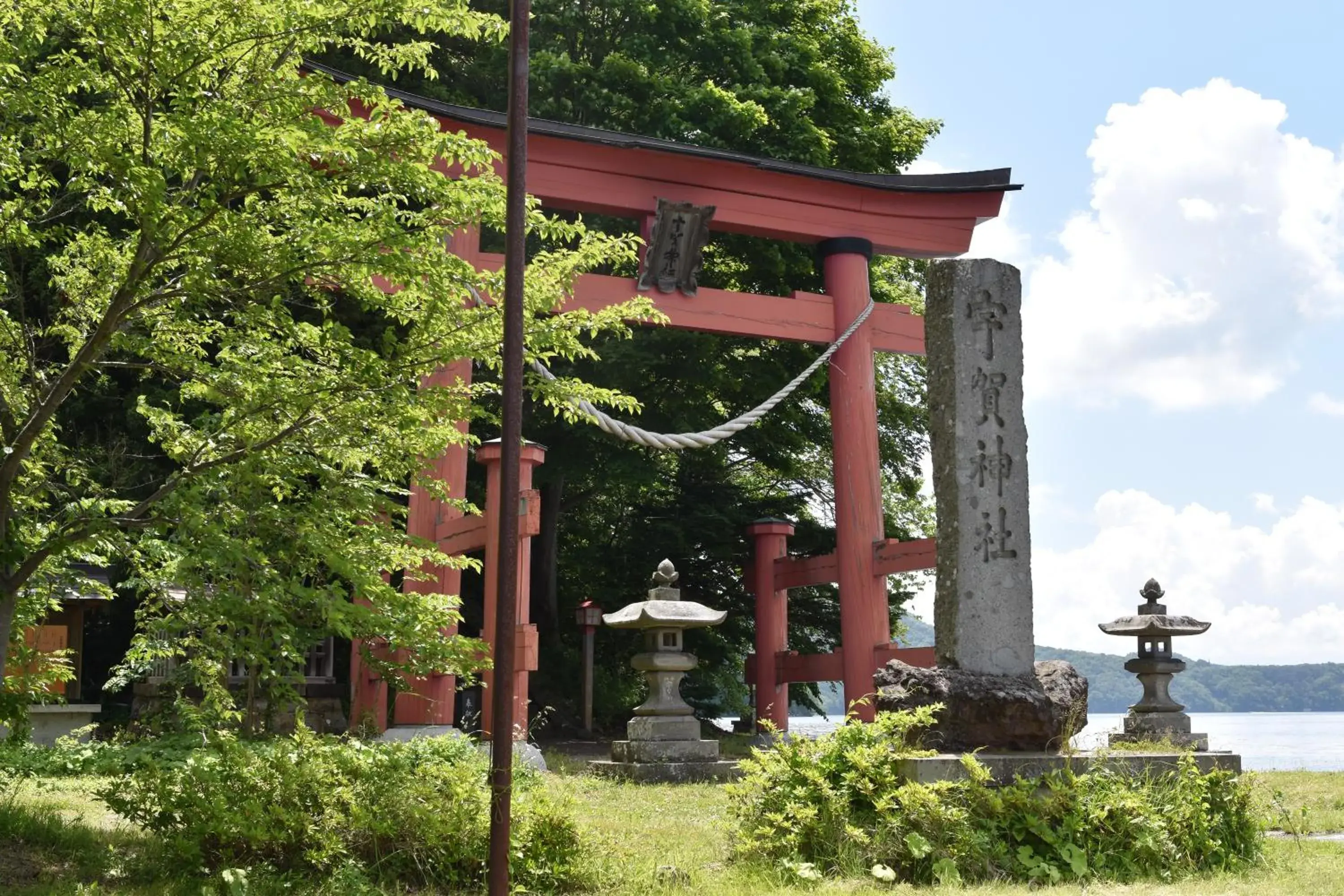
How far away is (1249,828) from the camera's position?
8.09 m

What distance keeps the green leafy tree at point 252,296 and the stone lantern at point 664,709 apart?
17.7 ft

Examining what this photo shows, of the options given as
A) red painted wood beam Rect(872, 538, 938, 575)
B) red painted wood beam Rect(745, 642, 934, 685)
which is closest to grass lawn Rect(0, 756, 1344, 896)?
red painted wood beam Rect(745, 642, 934, 685)

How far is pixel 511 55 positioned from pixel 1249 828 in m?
6.72

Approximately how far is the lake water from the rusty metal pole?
271 centimetres

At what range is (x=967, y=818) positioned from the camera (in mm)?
7461

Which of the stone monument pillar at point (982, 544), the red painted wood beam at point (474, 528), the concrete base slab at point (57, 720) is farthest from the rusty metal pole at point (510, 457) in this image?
the concrete base slab at point (57, 720)

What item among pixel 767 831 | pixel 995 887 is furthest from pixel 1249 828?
pixel 767 831

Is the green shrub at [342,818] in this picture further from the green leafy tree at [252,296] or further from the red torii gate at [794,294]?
the red torii gate at [794,294]

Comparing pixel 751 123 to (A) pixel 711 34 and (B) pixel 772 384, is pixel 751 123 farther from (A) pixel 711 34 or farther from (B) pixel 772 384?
(B) pixel 772 384

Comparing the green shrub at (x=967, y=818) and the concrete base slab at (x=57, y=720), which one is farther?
the concrete base slab at (x=57, y=720)

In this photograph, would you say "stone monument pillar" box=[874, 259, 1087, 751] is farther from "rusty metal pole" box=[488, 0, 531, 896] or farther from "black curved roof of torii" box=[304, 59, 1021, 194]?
"black curved roof of torii" box=[304, 59, 1021, 194]

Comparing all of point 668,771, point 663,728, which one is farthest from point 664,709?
point 668,771

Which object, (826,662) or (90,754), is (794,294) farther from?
(90,754)

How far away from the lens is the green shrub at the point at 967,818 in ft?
23.9
